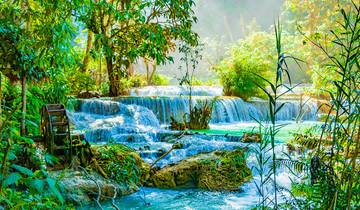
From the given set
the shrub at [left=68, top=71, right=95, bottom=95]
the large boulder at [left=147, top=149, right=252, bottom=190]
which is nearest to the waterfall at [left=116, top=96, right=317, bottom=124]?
the shrub at [left=68, top=71, right=95, bottom=95]

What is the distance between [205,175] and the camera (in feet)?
21.9

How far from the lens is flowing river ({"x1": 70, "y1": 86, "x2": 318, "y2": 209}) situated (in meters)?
6.01

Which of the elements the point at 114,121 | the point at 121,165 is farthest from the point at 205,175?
the point at 114,121

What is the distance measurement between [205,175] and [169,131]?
12.2 feet

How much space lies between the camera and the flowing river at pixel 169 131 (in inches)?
237

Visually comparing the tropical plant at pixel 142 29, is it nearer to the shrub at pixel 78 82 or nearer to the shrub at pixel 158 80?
the shrub at pixel 78 82

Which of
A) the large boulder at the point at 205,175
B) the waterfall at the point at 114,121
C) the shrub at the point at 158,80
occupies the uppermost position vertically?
the shrub at the point at 158,80

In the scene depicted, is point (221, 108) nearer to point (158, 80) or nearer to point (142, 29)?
point (142, 29)

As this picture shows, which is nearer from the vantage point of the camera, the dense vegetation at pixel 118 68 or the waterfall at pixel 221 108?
the dense vegetation at pixel 118 68

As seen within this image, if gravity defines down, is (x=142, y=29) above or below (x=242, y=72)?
above

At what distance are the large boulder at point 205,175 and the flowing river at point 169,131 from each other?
0.16 metres

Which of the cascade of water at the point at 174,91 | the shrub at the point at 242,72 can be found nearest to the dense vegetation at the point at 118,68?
the shrub at the point at 242,72

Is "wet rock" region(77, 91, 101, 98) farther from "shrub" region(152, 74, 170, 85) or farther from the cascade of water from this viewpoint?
"shrub" region(152, 74, 170, 85)

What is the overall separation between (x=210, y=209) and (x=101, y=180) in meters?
1.72
